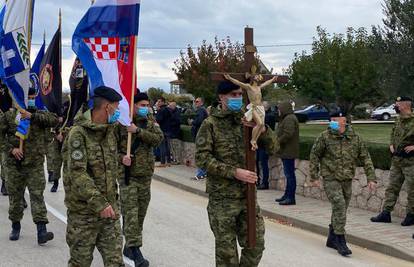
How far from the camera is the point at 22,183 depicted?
295 inches

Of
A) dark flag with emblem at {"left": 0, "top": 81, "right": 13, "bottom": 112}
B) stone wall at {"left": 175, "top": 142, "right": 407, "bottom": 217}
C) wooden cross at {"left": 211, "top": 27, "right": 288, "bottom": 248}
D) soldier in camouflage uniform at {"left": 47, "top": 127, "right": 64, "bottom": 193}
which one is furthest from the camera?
soldier in camouflage uniform at {"left": 47, "top": 127, "right": 64, "bottom": 193}

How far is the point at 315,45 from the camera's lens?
1260 inches

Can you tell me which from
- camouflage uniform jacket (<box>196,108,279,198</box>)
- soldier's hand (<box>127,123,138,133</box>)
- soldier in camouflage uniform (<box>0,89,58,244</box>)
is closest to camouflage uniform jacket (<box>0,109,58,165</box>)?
soldier in camouflage uniform (<box>0,89,58,244</box>)

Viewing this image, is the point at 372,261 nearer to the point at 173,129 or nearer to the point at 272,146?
the point at 272,146

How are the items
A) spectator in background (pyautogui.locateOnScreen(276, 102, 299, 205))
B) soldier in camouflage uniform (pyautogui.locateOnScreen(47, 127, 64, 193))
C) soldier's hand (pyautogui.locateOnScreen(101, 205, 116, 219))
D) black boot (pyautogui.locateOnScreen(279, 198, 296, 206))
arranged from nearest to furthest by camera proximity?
soldier's hand (pyautogui.locateOnScreen(101, 205, 116, 219)) < black boot (pyautogui.locateOnScreen(279, 198, 296, 206)) < spectator in background (pyautogui.locateOnScreen(276, 102, 299, 205)) < soldier in camouflage uniform (pyautogui.locateOnScreen(47, 127, 64, 193))

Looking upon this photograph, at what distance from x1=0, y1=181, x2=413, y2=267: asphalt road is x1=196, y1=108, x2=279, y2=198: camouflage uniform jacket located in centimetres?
196

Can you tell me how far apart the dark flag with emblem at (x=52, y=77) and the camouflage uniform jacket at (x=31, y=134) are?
34 cm

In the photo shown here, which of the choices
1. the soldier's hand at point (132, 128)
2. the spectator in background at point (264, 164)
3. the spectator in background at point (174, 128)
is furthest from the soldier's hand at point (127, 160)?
the spectator in background at point (174, 128)

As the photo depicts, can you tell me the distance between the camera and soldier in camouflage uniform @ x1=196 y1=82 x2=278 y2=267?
4.79 metres

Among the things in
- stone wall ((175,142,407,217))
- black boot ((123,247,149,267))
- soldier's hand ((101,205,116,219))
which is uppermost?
soldier's hand ((101,205,116,219))

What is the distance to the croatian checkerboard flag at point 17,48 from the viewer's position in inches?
301

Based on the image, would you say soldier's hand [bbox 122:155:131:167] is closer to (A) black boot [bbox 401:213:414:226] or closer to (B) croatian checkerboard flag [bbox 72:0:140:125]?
(B) croatian checkerboard flag [bbox 72:0:140:125]

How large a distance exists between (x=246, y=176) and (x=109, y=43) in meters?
2.69

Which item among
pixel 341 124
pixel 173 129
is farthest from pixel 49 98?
pixel 173 129
